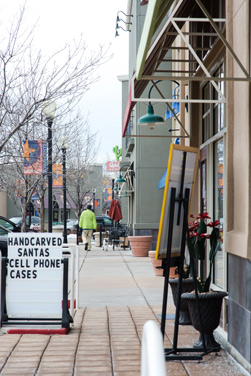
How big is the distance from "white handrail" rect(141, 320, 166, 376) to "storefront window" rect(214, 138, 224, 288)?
657 cm

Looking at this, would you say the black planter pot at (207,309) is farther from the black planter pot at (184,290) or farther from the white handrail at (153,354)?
the white handrail at (153,354)

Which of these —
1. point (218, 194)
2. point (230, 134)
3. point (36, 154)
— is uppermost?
point (36, 154)

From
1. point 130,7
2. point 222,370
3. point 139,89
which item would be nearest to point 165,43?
point 139,89

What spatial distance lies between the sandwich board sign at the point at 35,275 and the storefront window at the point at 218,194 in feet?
7.26

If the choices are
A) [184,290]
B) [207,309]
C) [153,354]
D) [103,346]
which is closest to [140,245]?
[184,290]

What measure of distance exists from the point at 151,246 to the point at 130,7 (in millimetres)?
12363

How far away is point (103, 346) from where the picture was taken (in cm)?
673

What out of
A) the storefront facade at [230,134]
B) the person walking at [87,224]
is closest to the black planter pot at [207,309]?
the storefront facade at [230,134]

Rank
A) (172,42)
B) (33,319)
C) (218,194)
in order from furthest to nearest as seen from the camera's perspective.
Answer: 1. (172,42)
2. (218,194)
3. (33,319)

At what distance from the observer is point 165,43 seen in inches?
327

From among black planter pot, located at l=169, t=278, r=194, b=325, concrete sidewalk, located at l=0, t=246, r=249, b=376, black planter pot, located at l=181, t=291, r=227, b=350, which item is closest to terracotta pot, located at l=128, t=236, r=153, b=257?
concrete sidewalk, located at l=0, t=246, r=249, b=376

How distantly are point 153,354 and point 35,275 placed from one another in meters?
6.27

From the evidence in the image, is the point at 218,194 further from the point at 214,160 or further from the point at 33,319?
the point at 33,319

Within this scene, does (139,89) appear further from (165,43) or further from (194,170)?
(194,170)
